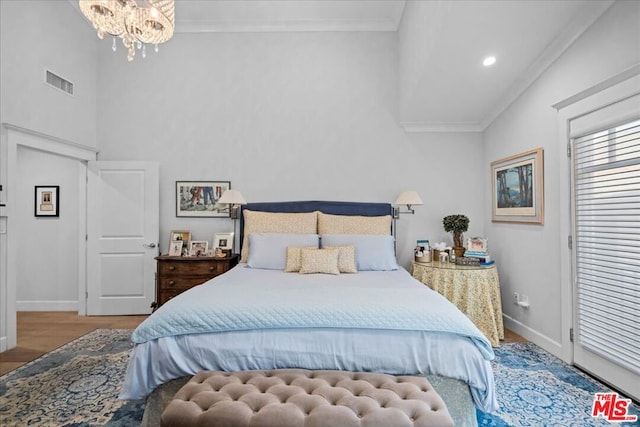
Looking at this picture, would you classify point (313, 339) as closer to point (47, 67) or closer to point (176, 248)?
point (176, 248)

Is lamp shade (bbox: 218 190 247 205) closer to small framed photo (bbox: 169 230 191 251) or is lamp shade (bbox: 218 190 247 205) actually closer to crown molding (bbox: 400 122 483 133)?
small framed photo (bbox: 169 230 191 251)

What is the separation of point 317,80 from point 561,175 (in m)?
2.89

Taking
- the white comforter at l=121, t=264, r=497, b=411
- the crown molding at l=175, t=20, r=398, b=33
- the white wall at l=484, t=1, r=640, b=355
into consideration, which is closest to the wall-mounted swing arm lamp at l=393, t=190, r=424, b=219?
the white wall at l=484, t=1, r=640, b=355

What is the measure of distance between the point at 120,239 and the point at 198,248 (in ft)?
3.41

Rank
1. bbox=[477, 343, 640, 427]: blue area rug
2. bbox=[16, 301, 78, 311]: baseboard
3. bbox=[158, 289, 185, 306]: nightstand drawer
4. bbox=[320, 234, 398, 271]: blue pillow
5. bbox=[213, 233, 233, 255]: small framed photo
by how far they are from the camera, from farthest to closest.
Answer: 1. bbox=[16, 301, 78, 311]: baseboard
2. bbox=[213, 233, 233, 255]: small framed photo
3. bbox=[158, 289, 185, 306]: nightstand drawer
4. bbox=[320, 234, 398, 271]: blue pillow
5. bbox=[477, 343, 640, 427]: blue area rug

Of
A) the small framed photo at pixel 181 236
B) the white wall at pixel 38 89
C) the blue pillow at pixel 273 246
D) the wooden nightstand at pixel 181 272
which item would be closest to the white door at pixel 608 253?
the blue pillow at pixel 273 246

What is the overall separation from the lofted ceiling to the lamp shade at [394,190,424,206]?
90 centimetres

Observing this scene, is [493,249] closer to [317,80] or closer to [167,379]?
[317,80]

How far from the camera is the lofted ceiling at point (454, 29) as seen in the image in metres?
2.50

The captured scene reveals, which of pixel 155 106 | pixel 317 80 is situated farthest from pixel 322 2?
pixel 155 106

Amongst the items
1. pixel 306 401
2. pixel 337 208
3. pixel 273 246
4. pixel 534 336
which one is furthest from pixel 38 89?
pixel 534 336

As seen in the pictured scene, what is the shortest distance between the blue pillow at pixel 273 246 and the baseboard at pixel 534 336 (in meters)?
2.27

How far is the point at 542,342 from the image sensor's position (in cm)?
304

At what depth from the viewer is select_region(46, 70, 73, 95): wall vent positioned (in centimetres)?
358
